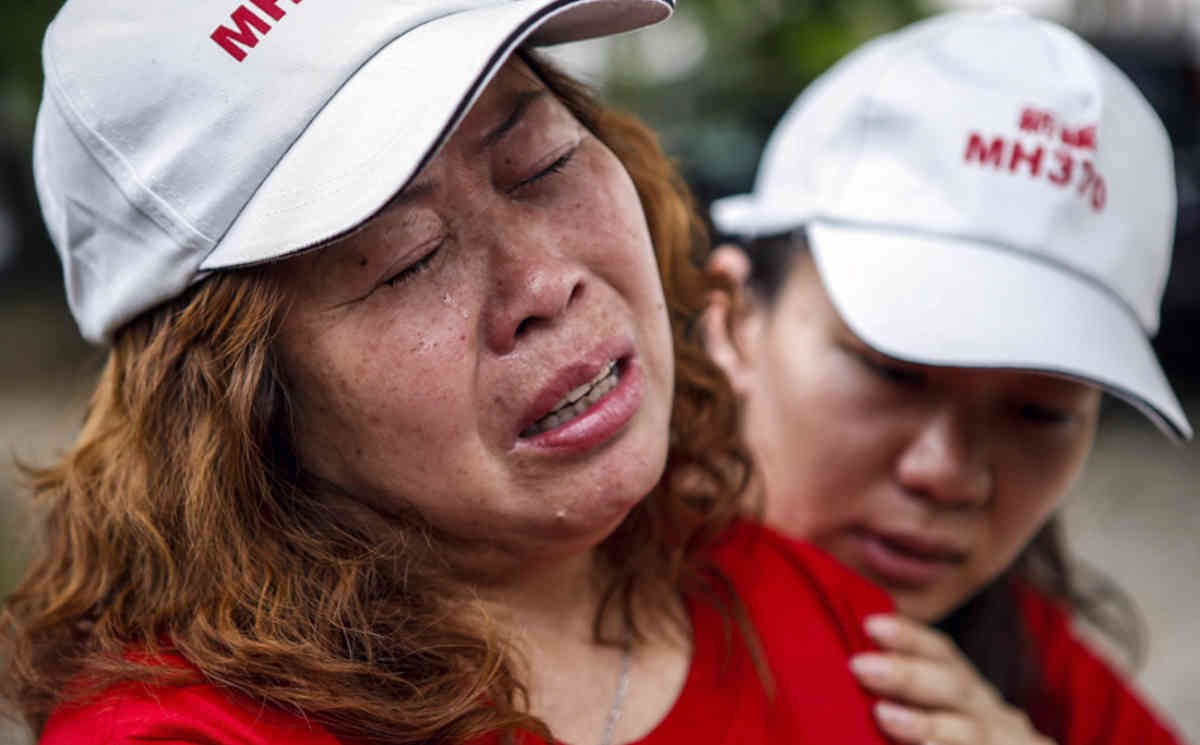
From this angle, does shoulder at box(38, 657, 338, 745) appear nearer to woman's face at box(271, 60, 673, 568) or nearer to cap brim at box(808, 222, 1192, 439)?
woman's face at box(271, 60, 673, 568)

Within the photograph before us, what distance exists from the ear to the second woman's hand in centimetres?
49

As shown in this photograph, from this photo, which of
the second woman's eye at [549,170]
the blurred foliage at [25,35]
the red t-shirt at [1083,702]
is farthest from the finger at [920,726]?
the blurred foliage at [25,35]

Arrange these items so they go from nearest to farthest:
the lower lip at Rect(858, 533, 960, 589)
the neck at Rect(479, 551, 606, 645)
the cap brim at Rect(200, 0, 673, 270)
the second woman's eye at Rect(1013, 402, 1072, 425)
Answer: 1. the cap brim at Rect(200, 0, 673, 270)
2. the neck at Rect(479, 551, 606, 645)
3. the second woman's eye at Rect(1013, 402, 1072, 425)
4. the lower lip at Rect(858, 533, 960, 589)

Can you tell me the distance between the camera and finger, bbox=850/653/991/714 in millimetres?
1778

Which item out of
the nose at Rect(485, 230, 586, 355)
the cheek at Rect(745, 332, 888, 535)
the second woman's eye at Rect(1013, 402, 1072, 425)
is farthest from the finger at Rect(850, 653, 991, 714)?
the nose at Rect(485, 230, 586, 355)

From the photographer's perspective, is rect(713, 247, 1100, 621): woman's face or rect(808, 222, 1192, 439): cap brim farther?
rect(713, 247, 1100, 621): woman's face

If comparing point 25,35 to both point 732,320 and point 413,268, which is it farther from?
point 413,268

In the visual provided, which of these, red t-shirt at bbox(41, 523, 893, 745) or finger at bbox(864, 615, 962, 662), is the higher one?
red t-shirt at bbox(41, 523, 893, 745)

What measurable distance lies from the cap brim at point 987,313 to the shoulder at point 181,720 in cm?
109

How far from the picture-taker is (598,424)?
4.52ft

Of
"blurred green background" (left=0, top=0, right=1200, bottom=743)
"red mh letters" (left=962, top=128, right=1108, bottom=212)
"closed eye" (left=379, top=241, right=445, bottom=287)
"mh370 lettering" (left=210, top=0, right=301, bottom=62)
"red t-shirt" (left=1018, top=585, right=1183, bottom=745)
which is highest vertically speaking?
"mh370 lettering" (left=210, top=0, right=301, bottom=62)

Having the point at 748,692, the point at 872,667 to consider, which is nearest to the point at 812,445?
the point at 872,667

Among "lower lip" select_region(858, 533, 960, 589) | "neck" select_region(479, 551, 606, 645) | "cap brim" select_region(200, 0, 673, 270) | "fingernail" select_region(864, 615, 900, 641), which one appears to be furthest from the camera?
"lower lip" select_region(858, 533, 960, 589)

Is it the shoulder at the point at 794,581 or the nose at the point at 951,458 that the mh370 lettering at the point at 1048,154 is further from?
the shoulder at the point at 794,581
